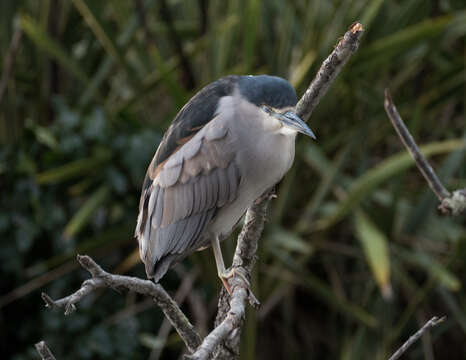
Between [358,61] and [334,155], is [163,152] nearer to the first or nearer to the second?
[358,61]

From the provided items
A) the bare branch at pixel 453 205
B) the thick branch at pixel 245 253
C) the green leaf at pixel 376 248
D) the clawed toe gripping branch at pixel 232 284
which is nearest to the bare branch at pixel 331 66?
the clawed toe gripping branch at pixel 232 284

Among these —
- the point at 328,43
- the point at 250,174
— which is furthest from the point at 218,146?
the point at 328,43

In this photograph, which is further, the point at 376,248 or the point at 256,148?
the point at 376,248

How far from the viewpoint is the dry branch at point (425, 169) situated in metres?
1.63

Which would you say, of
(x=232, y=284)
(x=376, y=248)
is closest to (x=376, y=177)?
(x=376, y=248)

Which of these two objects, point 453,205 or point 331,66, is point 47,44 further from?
point 453,205

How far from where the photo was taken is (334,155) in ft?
14.2

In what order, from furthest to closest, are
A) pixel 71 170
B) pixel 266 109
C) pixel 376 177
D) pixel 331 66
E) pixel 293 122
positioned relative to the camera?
pixel 71 170, pixel 376 177, pixel 266 109, pixel 293 122, pixel 331 66

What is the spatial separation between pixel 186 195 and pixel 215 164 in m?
0.16

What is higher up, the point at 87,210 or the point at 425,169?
the point at 425,169

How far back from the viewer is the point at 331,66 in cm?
184

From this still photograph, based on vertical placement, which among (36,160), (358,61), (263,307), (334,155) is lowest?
(263,307)

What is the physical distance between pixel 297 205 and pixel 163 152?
2.00m

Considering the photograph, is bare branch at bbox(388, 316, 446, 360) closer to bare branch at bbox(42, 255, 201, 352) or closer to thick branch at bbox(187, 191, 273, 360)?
thick branch at bbox(187, 191, 273, 360)
